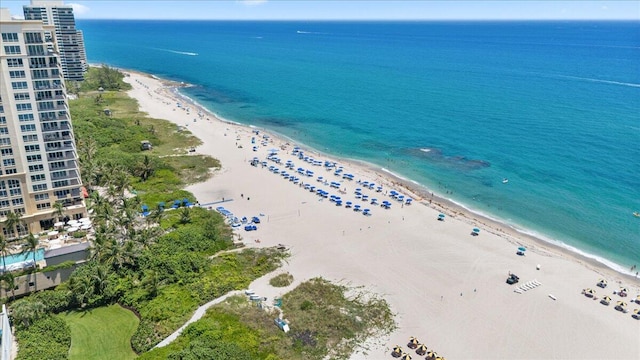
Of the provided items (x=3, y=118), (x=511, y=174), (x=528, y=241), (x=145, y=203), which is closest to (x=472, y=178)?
(x=511, y=174)

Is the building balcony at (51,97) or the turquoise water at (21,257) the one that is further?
the building balcony at (51,97)

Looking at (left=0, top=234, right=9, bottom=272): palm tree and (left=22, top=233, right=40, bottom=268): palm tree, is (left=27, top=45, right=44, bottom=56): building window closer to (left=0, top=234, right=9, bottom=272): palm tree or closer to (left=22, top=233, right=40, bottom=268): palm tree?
(left=22, top=233, right=40, bottom=268): palm tree

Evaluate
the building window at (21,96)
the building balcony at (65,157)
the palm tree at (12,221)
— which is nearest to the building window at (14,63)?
the building window at (21,96)

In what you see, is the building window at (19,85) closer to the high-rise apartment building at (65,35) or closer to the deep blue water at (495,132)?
the deep blue water at (495,132)

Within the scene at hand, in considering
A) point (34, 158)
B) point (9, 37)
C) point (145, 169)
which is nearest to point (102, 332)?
point (34, 158)

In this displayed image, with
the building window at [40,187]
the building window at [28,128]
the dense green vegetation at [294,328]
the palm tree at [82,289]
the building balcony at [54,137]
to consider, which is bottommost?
the dense green vegetation at [294,328]

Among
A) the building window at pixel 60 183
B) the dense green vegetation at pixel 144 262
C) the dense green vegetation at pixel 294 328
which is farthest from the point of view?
the building window at pixel 60 183
